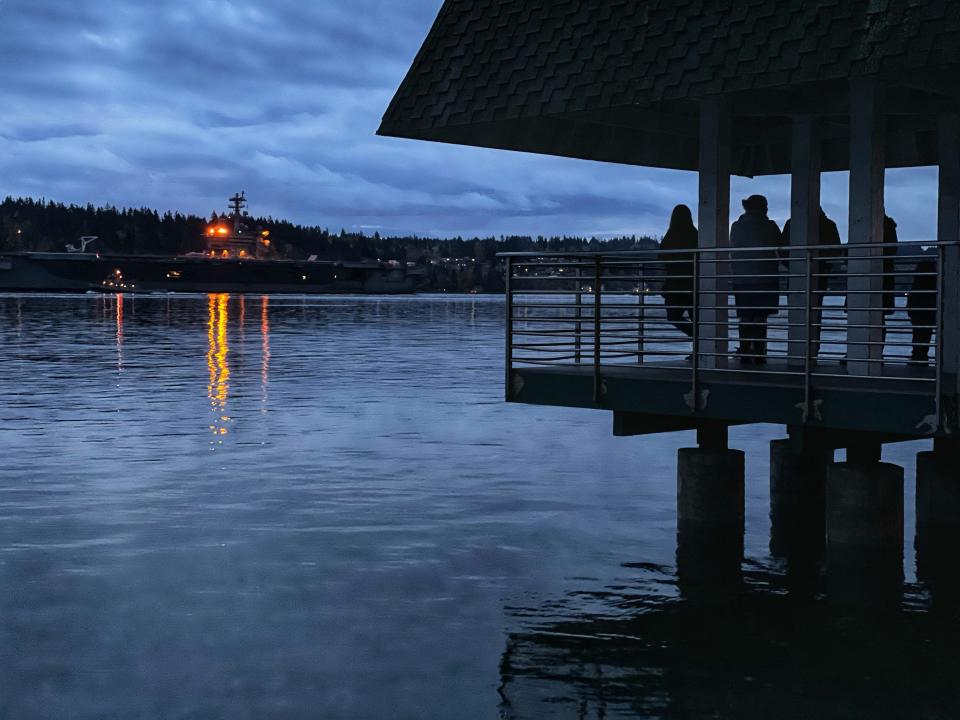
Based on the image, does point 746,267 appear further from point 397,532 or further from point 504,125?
point 397,532

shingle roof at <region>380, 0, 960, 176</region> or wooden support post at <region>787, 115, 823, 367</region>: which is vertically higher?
shingle roof at <region>380, 0, 960, 176</region>

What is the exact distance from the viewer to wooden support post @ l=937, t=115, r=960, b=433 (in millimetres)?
11789

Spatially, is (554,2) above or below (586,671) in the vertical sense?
above

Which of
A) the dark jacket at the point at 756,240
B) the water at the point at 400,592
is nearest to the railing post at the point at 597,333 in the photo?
the dark jacket at the point at 756,240

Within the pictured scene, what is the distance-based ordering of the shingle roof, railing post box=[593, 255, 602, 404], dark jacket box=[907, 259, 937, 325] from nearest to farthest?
the shingle roof
railing post box=[593, 255, 602, 404]
dark jacket box=[907, 259, 937, 325]

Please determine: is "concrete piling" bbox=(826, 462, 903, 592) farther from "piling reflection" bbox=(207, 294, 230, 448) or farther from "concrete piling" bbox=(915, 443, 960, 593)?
"piling reflection" bbox=(207, 294, 230, 448)

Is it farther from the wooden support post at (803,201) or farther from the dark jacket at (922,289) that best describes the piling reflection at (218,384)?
the dark jacket at (922,289)

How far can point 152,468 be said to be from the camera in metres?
22.0

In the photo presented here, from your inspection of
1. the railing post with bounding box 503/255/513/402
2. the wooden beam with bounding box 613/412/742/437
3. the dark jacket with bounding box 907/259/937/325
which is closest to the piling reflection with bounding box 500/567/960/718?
the wooden beam with bounding box 613/412/742/437

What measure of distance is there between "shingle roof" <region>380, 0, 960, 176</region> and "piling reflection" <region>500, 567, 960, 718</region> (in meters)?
5.27

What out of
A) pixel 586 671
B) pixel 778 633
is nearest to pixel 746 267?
pixel 778 633

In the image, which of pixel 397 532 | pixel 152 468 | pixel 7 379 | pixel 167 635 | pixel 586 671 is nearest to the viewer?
pixel 586 671

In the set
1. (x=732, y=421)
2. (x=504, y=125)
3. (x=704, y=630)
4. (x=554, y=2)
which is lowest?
(x=704, y=630)

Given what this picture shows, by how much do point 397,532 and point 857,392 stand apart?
6.84 meters
